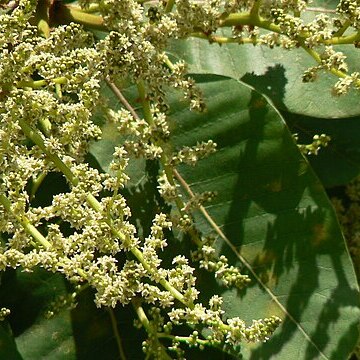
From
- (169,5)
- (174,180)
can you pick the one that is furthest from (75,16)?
(174,180)

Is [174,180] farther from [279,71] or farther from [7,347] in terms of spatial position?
[7,347]

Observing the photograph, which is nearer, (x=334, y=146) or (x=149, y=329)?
(x=149, y=329)

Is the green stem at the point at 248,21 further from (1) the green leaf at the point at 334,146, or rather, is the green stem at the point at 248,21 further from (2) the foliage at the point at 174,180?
(1) the green leaf at the point at 334,146

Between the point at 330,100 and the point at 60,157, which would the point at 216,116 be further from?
the point at 60,157

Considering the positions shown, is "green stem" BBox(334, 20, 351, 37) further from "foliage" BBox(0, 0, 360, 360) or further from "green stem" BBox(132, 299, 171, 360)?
"green stem" BBox(132, 299, 171, 360)

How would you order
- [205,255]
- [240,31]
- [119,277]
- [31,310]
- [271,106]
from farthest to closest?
[31,310] → [271,106] → [240,31] → [205,255] → [119,277]

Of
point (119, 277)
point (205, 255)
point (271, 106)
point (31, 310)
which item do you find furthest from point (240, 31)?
point (31, 310)

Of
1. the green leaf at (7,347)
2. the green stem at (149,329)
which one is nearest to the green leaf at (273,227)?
the green stem at (149,329)
